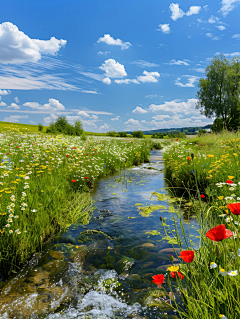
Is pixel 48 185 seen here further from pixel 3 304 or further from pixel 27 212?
pixel 3 304

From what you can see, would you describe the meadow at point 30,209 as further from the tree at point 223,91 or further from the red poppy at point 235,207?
the tree at point 223,91

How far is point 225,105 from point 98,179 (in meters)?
36.7

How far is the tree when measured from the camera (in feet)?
119

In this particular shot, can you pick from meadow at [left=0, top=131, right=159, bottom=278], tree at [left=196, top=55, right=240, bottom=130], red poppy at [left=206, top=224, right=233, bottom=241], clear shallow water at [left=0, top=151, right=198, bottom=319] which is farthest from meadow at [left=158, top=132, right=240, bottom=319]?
tree at [left=196, top=55, right=240, bottom=130]

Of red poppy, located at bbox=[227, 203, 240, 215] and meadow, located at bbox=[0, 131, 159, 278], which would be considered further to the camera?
meadow, located at bbox=[0, 131, 159, 278]

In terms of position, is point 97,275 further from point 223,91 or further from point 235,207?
point 223,91

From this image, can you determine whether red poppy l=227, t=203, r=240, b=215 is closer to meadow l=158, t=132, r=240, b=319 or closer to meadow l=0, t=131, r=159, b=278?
meadow l=158, t=132, r=240, b=319

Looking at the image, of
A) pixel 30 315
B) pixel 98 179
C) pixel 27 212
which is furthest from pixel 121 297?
pixel 98 179

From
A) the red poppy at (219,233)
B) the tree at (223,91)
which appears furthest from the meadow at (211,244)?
the tree at (223,91)

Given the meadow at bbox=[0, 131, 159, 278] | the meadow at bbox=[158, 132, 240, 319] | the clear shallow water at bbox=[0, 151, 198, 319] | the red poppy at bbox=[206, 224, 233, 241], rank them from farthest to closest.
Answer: the meadow at bbox=[0, 131, 159, 278] → the clear shallow water at bbox=[0, 151, 198, 319] → the meadow at bbox=[158, 132, 240, 319] → the red poppy at bbox=[206, 224, 233, 241]

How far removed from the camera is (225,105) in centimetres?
3694

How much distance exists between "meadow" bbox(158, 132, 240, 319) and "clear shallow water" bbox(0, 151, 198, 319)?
0.38 meters

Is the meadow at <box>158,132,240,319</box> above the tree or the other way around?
the other way around

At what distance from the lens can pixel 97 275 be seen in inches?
113
